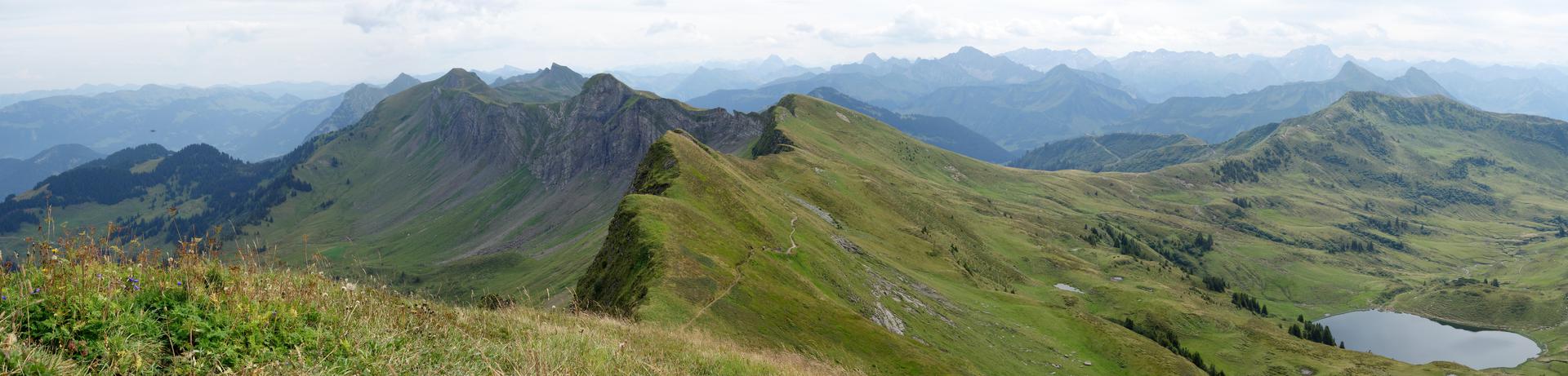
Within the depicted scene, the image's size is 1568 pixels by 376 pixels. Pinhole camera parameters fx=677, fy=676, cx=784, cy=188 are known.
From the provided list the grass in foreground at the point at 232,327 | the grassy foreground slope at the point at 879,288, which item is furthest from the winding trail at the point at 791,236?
the grass in foreground at the point at 232,327

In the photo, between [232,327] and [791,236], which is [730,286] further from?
[232,327]

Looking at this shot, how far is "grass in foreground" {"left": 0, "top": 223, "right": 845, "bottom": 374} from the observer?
9594 millimetres

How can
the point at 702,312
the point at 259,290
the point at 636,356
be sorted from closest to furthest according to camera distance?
the point at 259,290 < the point at 636,356 < the point at 702,312

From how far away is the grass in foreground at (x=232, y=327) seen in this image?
9.59 meters

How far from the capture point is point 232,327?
10.9 meters

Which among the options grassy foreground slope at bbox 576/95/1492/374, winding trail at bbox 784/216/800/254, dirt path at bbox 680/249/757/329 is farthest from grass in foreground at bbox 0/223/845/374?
winding trail at bbox 784/216/800/254

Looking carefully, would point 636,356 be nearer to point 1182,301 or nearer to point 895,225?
point 895,225

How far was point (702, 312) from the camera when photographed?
51.4 meters

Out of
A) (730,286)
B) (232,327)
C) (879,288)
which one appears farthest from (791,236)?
(232,327)

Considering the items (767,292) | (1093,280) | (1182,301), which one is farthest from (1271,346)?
(767,292)

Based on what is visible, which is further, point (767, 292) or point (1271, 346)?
point (1271, 346)

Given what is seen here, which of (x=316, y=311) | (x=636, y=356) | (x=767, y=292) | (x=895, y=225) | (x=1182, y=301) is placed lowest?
(x=1182, y=301)

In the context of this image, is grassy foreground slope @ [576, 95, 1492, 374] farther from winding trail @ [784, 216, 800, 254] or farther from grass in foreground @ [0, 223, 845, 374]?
grass in foreground @ [0, 223, 845, 374]

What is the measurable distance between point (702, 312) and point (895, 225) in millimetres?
109680
